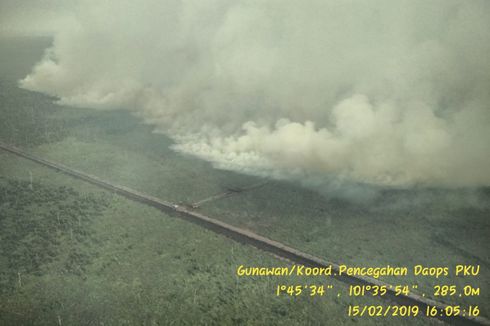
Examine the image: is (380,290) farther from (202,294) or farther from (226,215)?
(226,215)

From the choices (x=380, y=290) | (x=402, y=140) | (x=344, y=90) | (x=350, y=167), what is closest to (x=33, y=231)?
(x=380, y=290)

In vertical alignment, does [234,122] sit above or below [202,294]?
above

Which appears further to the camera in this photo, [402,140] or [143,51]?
[143,51]

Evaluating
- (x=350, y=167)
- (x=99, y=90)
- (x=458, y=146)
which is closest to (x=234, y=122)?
(x=350, y=167)

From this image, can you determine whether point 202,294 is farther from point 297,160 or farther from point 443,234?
point 297,160

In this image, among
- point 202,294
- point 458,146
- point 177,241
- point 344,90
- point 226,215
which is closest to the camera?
point 202,294

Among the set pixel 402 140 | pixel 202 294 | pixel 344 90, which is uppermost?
pixel 344 90

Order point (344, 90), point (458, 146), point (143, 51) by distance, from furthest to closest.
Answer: point (143, 51), point (344, 90), point (458, 146)
